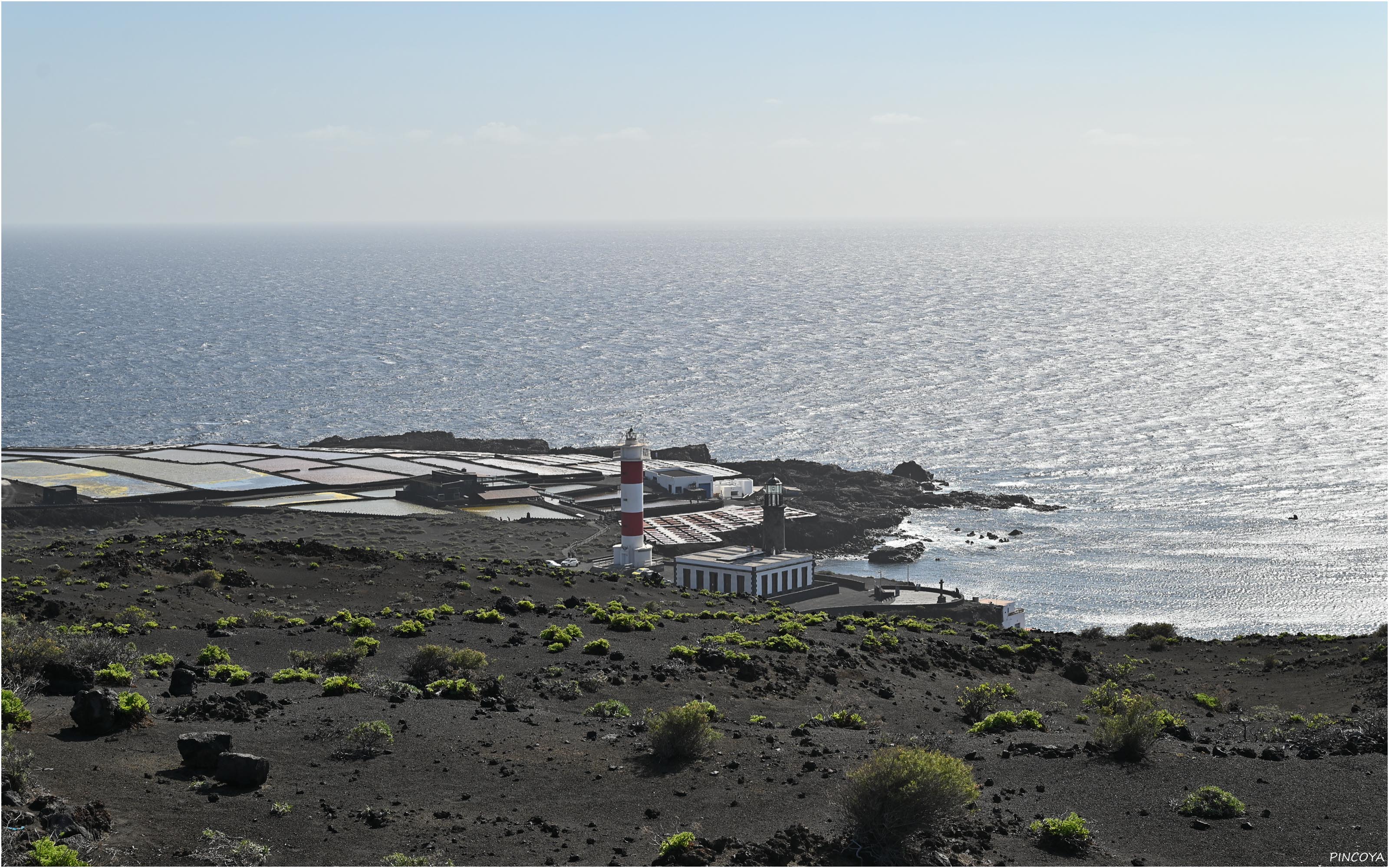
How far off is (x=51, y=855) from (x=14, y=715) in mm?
7214

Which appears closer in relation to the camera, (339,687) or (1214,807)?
(1214,807)

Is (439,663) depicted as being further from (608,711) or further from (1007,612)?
(1007,612)

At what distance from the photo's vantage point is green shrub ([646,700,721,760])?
76.2 feet

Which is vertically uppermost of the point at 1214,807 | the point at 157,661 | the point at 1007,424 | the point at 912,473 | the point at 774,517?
the point at 157,661

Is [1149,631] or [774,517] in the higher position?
[774,517]

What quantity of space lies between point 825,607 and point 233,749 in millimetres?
43604

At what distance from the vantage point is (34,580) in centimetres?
4244

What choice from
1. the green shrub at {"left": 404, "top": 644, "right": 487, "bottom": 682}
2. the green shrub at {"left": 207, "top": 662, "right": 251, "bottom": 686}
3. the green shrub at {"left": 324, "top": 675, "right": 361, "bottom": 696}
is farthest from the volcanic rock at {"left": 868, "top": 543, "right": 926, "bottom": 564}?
the green shrub at {"left": 324, "top": 675, "right": 361, "bottom": 696}

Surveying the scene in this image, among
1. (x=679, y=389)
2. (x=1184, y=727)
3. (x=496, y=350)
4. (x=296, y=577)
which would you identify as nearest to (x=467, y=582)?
(x=296, y=577)

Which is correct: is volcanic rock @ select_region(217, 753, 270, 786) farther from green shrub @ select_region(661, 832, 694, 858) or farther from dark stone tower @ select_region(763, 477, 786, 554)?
dark stone tower @ select_region(763, 477, 786, 554)

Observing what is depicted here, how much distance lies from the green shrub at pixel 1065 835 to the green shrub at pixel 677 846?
5.88m

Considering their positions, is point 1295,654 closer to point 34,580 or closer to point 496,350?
point 34,580

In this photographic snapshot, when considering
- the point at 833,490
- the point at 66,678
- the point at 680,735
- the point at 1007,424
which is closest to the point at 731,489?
the point at 833,490

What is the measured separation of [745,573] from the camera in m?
64.1
